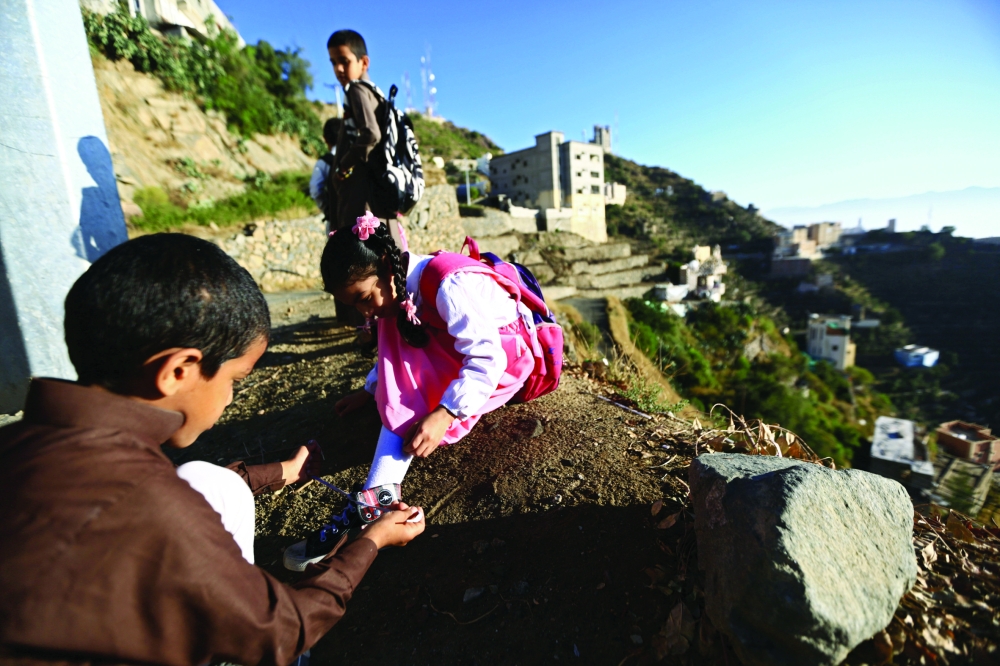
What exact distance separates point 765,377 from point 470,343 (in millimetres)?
24196

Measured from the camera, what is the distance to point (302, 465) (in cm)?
182

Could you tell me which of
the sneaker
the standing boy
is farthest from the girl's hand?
the standing boy

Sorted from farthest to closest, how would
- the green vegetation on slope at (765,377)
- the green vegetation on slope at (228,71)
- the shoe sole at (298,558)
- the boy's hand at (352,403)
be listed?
1. the green vegetation on slope at (765,377)
2. the green vegetation on slope at (228,71)
3. the boy's hand at (352,403)
4. the shoe sole at (298,558)

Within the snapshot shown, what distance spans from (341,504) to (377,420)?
0.53 metres

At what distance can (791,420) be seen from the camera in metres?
18.4

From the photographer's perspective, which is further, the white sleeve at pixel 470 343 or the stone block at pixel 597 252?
the stone block at pixel 597 252

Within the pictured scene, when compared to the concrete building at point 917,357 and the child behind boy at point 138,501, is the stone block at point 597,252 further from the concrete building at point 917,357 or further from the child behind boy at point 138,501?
the child behind boy at point 138,501

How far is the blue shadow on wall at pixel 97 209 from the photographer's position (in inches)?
102

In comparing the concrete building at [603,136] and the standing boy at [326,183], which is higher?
the concrete building at [603,136]

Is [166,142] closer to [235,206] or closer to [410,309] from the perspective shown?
[235,206]

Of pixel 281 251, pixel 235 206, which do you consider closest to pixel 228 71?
→ pixel 235 206

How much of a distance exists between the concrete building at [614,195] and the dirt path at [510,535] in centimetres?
4752

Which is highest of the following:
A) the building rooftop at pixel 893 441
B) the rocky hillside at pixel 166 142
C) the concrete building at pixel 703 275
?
the rocky hillside at pixel 166 142

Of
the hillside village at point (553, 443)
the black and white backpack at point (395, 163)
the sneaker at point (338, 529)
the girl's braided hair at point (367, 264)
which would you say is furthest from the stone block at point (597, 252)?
the sneaker at point (338, 529)
